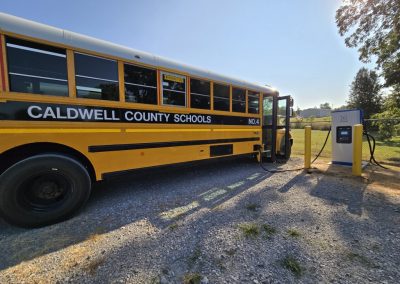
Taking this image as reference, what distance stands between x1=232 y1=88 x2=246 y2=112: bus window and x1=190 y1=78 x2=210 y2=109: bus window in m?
0.88

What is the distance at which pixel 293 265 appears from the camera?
2051mm

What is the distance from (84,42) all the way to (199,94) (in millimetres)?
2305

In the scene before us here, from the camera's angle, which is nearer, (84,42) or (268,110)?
(84,42)

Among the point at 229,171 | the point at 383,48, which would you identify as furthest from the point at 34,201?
the point at 383,48

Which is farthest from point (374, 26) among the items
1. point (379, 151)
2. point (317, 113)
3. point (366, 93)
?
point (317, 113)

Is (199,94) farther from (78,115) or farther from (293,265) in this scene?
(293,265)

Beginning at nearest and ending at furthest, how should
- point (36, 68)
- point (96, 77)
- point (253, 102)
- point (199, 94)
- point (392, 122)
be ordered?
point (36, 68) < point (96, 77) < point (199, 94) < point (253, 102) < point (392, 122)

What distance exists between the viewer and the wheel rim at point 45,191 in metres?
2.82

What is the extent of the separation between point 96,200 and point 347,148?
689 centimetres

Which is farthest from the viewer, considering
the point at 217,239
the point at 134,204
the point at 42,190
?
the point at 134,204

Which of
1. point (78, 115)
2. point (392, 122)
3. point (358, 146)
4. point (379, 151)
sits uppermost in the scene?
point (392, 122)

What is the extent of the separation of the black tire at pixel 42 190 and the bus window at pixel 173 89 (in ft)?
6.38

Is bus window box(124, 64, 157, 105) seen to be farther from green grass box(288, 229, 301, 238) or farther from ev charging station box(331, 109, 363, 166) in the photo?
ev charging station box(331, 109, 363, 166)

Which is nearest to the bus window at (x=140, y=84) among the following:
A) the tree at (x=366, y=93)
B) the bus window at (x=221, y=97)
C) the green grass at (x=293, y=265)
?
the bus window at (x=221, y=97)
